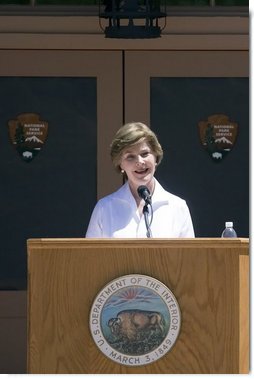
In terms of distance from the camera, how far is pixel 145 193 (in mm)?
6023

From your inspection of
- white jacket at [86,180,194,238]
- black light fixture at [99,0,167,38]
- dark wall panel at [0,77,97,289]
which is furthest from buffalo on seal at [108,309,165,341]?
dark wall panel at [0,77,97,289]

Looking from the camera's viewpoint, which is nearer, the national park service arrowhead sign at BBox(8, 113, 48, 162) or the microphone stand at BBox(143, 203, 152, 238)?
the microphone stand at BBox(143, 203, 152, 238)

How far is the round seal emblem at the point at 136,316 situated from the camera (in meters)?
5.27

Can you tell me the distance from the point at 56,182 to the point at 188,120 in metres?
1.07

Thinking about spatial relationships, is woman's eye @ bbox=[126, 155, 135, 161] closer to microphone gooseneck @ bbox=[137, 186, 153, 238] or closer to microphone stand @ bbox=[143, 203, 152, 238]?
microphone gooseneck @ bbox=[137, 186, 153, 238]

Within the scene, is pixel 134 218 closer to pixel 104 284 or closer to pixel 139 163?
pixel 139 163

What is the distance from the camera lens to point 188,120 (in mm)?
9445

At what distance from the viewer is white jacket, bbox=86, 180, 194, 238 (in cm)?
613

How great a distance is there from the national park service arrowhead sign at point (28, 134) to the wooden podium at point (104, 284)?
4.11m

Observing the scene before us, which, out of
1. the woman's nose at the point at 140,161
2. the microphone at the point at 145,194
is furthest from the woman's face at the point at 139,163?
the microphone at the point at 145,194

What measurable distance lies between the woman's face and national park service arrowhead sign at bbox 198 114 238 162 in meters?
3.26

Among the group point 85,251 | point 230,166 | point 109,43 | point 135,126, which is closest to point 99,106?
point 109,43

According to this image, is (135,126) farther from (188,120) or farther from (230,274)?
(188,120)

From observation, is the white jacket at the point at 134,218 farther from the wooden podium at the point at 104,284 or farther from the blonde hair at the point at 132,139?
the wooden podium at the point at 104,284
